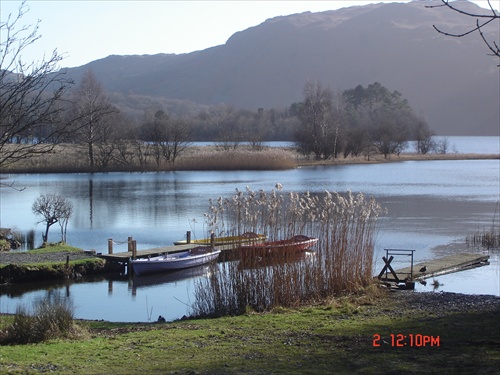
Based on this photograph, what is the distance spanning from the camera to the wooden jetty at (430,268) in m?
19.5

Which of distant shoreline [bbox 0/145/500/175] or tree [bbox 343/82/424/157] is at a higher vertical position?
tree [bbox 343/82/424/157]

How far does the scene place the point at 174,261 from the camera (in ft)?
78.9

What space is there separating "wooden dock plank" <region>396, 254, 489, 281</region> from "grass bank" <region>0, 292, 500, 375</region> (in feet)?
22.8

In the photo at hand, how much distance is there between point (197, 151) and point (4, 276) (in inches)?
2470

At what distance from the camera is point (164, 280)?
75.5 feet

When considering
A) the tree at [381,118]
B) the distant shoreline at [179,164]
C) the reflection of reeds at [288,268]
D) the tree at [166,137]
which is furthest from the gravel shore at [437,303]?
the tree at [381,118]

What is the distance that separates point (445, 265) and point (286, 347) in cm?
1391

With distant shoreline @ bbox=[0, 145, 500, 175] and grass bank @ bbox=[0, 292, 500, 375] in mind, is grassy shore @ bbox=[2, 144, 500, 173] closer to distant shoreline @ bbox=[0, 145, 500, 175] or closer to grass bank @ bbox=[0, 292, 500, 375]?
distant shoreline @ bbox=[0, 145, 500, 175]

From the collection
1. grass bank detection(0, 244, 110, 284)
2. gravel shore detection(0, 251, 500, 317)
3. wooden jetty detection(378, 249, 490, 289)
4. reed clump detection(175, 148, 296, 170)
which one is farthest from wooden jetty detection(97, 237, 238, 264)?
reed clump detection(175, 148, 296, 170)

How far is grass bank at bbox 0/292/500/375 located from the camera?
26.6ft

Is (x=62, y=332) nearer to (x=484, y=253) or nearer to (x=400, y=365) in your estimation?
(x=400, y=365)

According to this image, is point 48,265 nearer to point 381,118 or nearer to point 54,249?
point 54,249

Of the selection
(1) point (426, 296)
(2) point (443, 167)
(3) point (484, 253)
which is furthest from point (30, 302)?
(2) point (443, 167)

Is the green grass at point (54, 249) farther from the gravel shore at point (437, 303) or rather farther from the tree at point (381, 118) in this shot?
the tree at point (381, 118)
